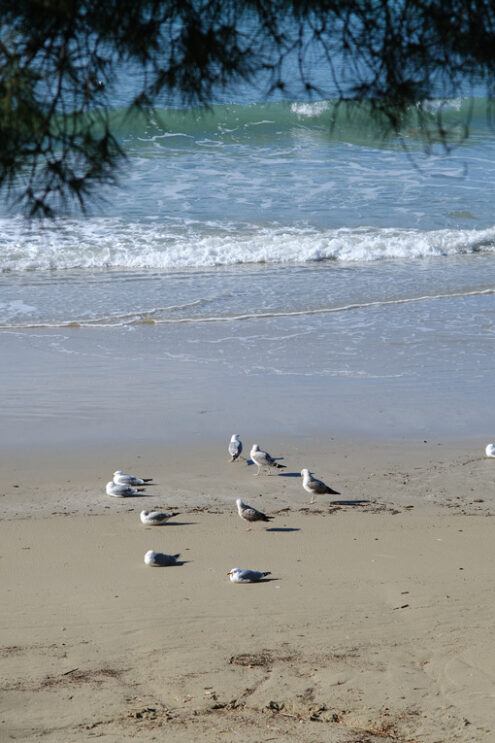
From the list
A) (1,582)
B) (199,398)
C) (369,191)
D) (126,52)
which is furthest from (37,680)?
(369,191)

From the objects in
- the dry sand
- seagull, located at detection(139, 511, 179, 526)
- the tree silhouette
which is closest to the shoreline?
the dry sand

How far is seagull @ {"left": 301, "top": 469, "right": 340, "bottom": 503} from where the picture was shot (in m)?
6.68

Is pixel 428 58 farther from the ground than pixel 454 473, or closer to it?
farther from the ground

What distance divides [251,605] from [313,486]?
5.46ft

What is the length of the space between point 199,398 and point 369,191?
544 inches

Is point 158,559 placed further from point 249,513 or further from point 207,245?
point 207,245

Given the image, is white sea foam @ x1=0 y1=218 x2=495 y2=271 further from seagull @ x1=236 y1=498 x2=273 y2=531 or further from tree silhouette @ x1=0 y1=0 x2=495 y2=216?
tree silhouette @ x1=0 y1=0 x2=495 y2=216

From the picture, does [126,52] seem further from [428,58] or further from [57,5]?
[428,58]

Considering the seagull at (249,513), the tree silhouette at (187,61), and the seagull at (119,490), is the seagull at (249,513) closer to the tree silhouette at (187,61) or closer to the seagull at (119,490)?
the seagull at (119,490)

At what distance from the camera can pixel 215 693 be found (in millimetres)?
4375

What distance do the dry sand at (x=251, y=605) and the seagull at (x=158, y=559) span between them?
60mm

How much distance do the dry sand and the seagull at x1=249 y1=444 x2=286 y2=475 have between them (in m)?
0.11

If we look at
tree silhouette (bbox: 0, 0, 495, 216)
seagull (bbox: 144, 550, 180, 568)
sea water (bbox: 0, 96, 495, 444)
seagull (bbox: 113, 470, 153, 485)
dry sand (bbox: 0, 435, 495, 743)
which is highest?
tree silhouette (bbox: 0, 0, 495, 216)

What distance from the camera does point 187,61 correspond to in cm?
364
